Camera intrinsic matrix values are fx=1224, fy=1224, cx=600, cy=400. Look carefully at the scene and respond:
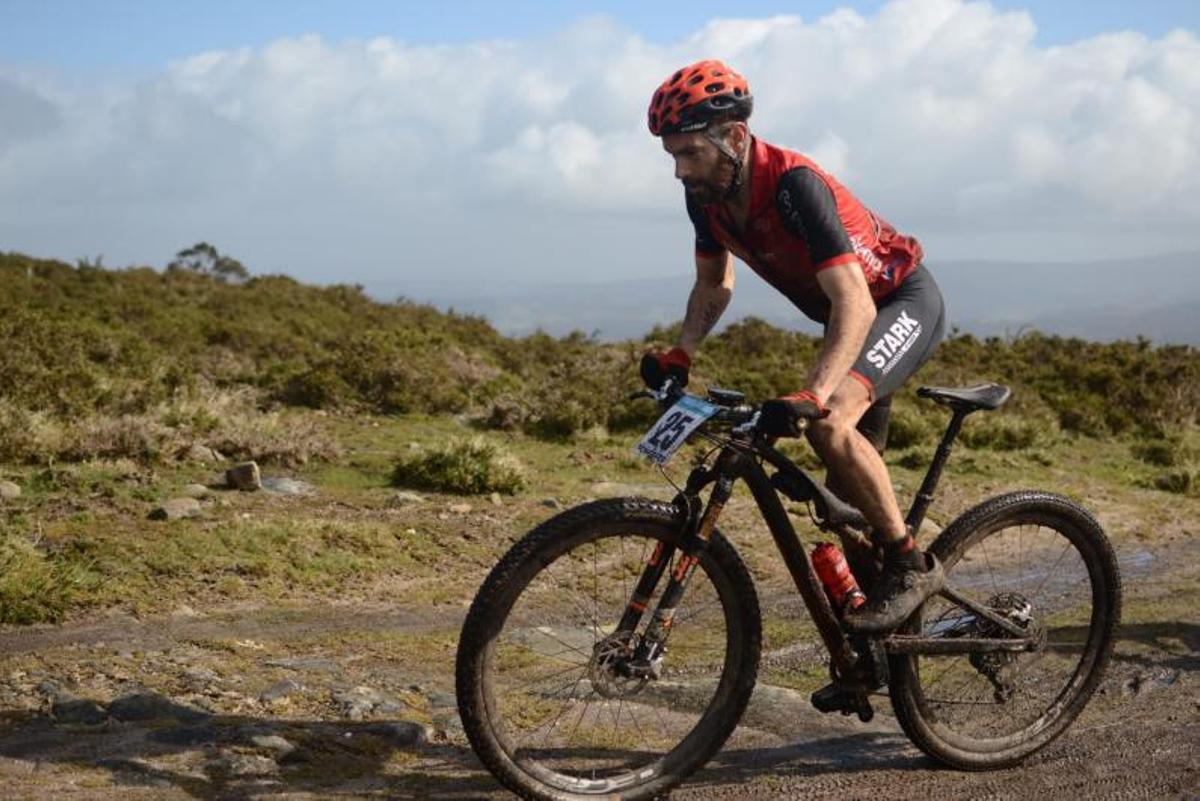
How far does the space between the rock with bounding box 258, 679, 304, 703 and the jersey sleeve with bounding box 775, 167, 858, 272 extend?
10.1ft

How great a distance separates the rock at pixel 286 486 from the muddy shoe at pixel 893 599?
6.13 m

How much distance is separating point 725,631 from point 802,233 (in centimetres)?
157

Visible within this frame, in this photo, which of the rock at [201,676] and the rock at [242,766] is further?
the rock at [201,676]

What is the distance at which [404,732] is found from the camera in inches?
204

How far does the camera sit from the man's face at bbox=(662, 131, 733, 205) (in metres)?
4.69

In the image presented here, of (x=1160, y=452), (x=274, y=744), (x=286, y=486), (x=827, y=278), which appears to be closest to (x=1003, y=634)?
(x=827, y=278)

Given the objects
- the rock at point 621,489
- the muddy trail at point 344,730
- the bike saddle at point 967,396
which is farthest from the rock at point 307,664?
the rock at point 621,489

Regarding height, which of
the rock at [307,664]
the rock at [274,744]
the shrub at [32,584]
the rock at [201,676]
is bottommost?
the rock at [274,744]

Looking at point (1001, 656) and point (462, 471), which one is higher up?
point (462, 471)

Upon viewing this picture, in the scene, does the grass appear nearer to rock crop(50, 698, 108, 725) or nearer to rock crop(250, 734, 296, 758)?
rock crop(50, 698, 108, 725)

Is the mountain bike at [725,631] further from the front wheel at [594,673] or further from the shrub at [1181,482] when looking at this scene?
the shrub at [1181,482]

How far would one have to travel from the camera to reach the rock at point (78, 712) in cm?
521

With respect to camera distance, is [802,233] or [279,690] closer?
[802,233]

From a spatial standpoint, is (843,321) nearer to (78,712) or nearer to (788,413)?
(788,413)
